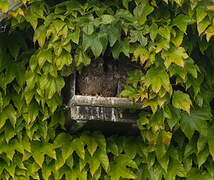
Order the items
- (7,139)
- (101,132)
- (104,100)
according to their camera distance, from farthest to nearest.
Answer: (101,132)
(7,139)
(104,100)

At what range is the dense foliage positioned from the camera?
2521mm

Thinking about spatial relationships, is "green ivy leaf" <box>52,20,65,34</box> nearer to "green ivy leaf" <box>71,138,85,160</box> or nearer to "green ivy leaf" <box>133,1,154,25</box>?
"green ivy leaf" <box>133,1,154,25</box>

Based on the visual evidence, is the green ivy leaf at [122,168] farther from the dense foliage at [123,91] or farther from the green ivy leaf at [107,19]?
the green ivy leaf at [107,19]

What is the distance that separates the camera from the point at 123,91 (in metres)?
2.54

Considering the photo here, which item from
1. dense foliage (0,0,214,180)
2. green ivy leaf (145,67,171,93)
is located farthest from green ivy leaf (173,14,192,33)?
green ivy leaf (145,67,171,93)

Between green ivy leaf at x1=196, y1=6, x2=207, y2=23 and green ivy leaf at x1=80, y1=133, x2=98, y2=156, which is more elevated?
green ivy leaf at x1=196, y1=6, x2=207, y2=23

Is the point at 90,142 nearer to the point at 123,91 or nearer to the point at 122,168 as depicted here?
the point at 122,168

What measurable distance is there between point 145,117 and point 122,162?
386mm

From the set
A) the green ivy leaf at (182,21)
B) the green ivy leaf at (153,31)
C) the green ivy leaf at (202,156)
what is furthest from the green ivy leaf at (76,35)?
the green ivy leaf at (202,156)

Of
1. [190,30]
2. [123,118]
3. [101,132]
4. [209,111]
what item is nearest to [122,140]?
[101,132]

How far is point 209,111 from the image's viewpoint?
9.30ft

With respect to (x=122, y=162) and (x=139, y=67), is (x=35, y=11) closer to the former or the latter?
(x=139, y=67)

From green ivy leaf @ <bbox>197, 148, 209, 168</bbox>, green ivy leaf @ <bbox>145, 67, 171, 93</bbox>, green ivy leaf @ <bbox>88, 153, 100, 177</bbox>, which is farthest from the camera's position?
green ivy leaf @ <bbox>197, 148, 209, 168</bbox>

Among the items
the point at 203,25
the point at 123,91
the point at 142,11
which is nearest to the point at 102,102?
the point at 123,91
